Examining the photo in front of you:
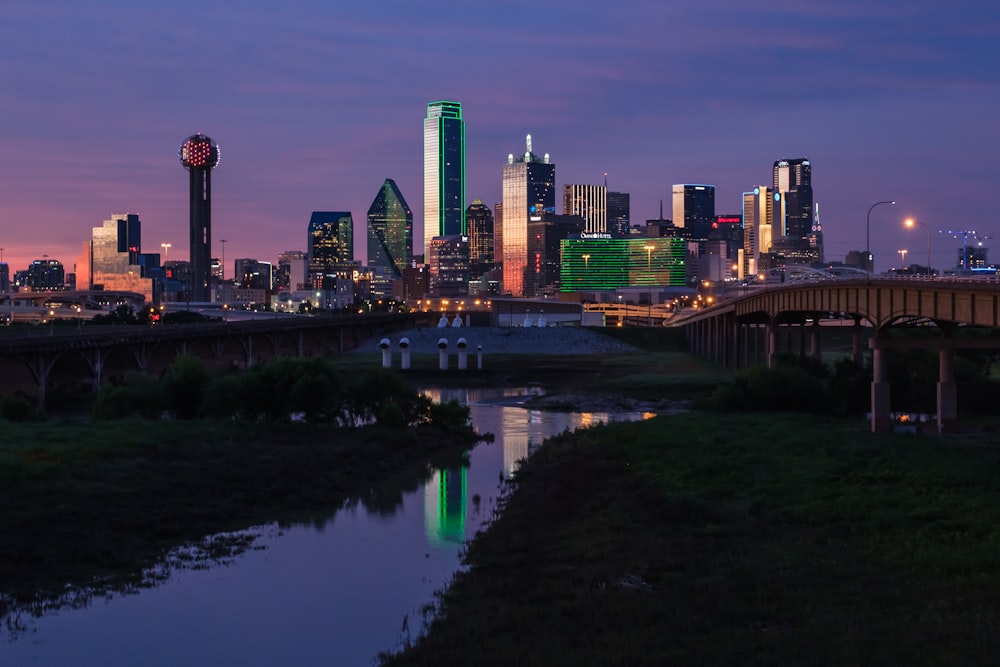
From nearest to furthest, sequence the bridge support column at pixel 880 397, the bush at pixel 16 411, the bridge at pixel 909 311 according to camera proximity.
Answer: the bridge at pixel 909 311 → the bridge support column at pixel 880 397 → the bush at pixel 16 411

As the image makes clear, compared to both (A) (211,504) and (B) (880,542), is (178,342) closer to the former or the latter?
(A) (211,504)

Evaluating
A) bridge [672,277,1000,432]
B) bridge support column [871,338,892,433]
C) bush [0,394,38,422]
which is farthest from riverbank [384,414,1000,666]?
bush [0,394,38,422]

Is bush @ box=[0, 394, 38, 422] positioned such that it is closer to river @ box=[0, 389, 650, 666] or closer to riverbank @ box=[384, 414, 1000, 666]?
river @ box=[0, 389, 650, 666]

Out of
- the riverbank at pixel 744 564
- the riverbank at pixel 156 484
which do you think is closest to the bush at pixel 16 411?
the riverbank at pixel 156 484

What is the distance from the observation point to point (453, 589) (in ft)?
108

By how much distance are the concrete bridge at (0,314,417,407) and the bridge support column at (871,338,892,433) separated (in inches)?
2448

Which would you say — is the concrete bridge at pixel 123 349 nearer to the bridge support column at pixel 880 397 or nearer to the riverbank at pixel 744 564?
the riverbank at pixel 744 564

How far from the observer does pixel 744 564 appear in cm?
3047

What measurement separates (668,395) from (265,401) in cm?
4491

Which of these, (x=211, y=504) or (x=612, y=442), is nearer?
(x=211, y=504)

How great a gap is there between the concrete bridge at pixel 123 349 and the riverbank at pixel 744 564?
56941 millimetres

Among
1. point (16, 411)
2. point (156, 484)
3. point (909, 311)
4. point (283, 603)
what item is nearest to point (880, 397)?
point (909, 311)

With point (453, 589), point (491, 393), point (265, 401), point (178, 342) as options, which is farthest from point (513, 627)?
point (178, 342)

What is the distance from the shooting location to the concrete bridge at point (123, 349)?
9564 centimetres
